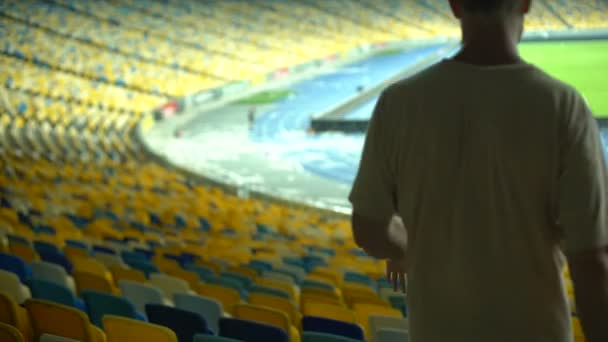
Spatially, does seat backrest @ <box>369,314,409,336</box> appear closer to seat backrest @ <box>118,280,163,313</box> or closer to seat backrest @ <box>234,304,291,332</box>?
seat backrest @ <box>234,304,291,332</box>

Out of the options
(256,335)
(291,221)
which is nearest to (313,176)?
(291,221)

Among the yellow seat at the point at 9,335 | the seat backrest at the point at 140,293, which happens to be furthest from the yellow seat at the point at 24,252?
the yellow seat at the point at 9,335

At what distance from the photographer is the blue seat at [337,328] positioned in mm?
4238

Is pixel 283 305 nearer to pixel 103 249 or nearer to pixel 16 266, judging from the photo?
pixel 16 266

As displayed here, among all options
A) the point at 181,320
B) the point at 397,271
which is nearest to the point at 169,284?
the point at 181,320

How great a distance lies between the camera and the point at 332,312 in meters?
4.79

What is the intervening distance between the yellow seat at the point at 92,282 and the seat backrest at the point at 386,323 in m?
1.77

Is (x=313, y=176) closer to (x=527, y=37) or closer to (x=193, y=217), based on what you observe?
(x=193, y=217)

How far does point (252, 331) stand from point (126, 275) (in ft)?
7.50

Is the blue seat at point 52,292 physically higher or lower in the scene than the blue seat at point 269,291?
higher

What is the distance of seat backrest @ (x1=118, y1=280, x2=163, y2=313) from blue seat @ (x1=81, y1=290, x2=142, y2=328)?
487 mm

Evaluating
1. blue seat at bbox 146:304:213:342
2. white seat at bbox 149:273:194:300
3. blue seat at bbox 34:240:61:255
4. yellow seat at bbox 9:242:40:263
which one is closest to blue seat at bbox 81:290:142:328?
blue seat at bbox 146:304:213:342

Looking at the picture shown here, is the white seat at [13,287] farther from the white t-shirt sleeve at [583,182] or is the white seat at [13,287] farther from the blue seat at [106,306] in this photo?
the white t-shirt sleeve at [583,182]

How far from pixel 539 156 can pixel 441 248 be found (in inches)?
11.5
